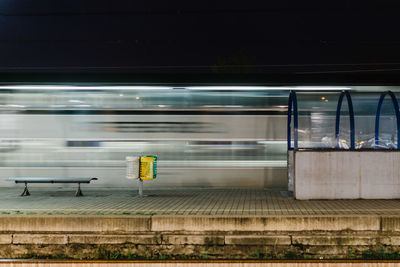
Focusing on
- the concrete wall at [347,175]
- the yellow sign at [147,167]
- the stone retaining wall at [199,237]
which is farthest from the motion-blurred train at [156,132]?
the stone retaining wall at [199,237]

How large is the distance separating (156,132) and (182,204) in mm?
3105

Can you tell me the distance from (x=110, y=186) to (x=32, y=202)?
8.33ft

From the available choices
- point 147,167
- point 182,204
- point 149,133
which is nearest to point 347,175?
point 182,204

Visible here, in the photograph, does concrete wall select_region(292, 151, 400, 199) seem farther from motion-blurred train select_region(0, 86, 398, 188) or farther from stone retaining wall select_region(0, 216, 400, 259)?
stone retaining wall select_region(0, 216, 400, 259)

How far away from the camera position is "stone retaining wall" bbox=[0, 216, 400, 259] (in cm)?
662

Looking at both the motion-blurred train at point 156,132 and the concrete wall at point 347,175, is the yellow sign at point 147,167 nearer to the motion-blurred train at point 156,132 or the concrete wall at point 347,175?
the motion-blurred train at point 156,132

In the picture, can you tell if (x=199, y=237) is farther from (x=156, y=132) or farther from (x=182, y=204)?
(x=156, y=132)

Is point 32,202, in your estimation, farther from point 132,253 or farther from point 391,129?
point 391,129

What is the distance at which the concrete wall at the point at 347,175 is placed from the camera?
9.06 meters

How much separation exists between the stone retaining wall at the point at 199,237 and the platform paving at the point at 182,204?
0.39 metres

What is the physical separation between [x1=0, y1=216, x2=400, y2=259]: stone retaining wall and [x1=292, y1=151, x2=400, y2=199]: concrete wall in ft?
7.87

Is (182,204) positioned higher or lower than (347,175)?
lower

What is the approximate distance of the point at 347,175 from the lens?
29.8ft

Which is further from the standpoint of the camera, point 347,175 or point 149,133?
point 149,133
